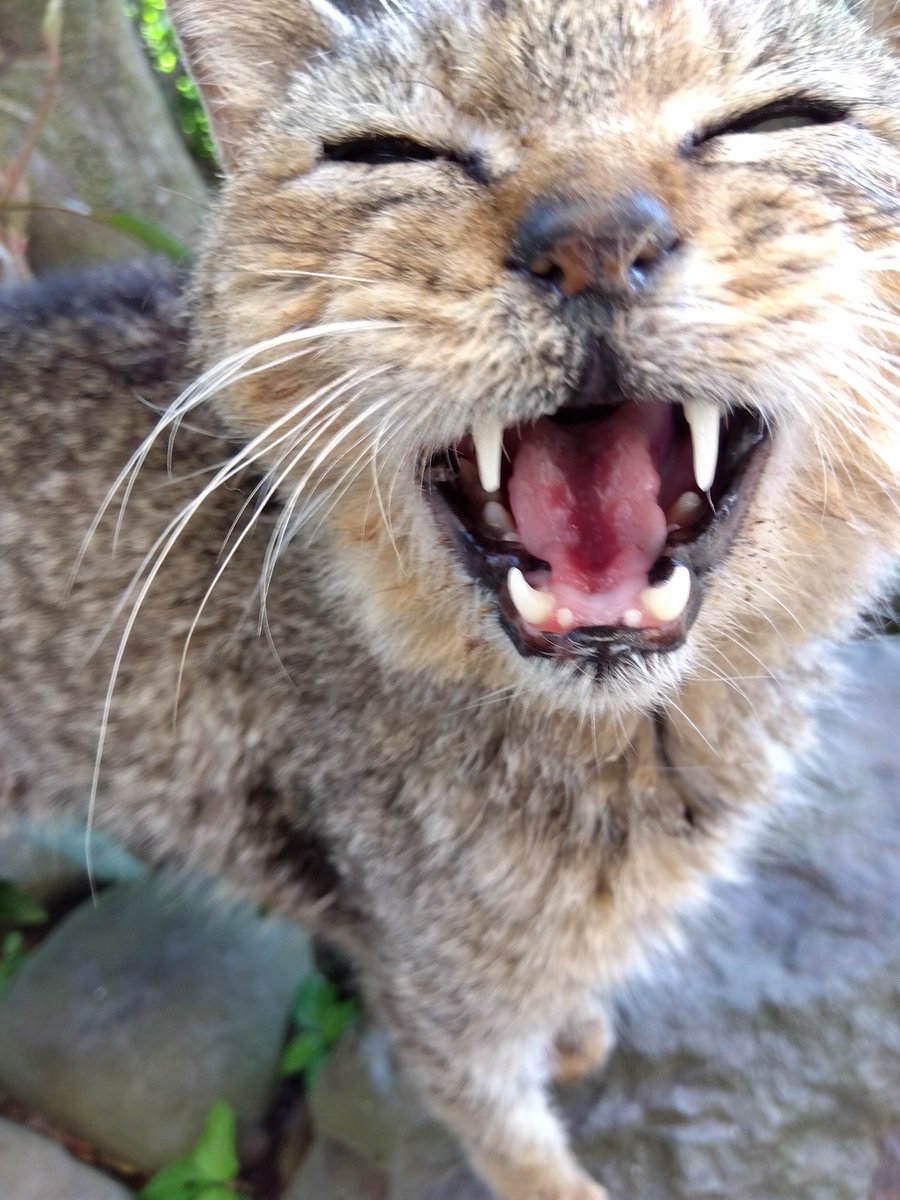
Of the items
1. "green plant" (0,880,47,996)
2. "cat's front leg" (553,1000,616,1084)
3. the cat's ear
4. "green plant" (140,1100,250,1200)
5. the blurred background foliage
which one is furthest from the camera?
the blurred background foliage

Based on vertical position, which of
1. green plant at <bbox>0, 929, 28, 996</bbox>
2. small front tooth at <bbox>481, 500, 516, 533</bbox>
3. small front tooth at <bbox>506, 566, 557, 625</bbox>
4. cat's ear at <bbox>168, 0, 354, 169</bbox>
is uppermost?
cat's ear at <bbox>168, 0, 354, 169</bbox>

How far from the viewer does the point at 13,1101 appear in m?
2.39

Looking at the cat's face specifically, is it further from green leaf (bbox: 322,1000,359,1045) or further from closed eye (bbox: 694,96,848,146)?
green leaf (bbox: 322,1000,359,1045)

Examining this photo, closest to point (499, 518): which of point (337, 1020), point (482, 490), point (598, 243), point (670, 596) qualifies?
point (482, 490)

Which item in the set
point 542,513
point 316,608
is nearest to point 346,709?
point 316,608

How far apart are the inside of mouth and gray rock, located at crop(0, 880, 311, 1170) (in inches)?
63.1

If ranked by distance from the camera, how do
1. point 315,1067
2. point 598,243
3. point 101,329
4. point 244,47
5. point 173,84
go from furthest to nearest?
point 173,84 → point 315,1067 → point 101,329 → point 244,47 → point 598,243

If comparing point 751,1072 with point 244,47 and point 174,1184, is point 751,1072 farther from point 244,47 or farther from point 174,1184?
point 244,47

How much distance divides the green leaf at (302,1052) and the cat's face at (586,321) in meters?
1.46

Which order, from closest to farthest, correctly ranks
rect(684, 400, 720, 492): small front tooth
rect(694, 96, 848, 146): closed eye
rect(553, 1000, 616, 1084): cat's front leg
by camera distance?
rect(684, 400, 720, 492): small front tooth
rect(694, 96, 848, 146): closed eye
rect(553, 1000, 616, 1084): cat's front leg

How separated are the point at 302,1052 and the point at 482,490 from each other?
1.77 meters

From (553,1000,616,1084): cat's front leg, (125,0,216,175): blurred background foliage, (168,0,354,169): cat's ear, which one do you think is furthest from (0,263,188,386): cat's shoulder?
(125,0,216,175): blurred background foliage

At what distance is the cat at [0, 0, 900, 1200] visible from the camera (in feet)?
3.11

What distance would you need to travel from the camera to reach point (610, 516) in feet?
3.44
